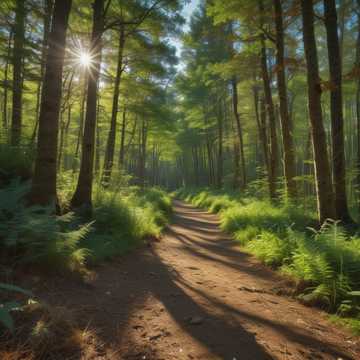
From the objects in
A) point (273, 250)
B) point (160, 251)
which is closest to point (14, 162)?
point (160, 251)

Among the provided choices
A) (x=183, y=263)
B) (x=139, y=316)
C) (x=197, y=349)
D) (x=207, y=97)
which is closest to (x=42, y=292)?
(x=139, y=316)

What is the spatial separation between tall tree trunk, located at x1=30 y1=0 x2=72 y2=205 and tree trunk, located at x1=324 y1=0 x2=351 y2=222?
20.7 feet

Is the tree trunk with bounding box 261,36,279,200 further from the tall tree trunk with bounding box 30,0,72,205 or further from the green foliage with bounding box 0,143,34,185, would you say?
the green foliage with bounding box 0,143,34,185

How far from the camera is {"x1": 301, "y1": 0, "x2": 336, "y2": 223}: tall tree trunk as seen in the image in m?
5.57

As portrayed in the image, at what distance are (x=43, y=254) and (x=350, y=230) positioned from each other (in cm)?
636

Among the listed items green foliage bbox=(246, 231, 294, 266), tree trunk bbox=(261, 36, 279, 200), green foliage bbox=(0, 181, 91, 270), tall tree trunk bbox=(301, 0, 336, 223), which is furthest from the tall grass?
tree trunk bbox=(261, 36, 279, 200)

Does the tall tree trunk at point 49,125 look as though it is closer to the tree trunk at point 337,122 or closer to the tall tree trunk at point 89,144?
the tall tree trunk at point 89,144

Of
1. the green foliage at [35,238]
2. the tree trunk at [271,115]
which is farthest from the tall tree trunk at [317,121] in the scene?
the green foliage at [35,238]

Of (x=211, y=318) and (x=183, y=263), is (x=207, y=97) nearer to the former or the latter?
(x=183, y=263)

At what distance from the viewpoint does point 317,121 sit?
5586 mm

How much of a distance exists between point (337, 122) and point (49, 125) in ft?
22.4

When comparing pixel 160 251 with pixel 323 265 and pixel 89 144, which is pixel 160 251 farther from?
pixel 323 265

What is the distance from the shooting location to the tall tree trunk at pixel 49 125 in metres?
4.64

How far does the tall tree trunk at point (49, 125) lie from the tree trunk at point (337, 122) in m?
6.31
